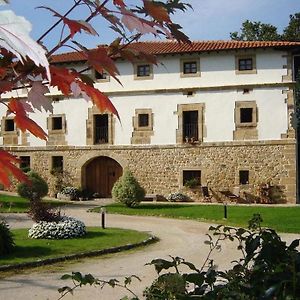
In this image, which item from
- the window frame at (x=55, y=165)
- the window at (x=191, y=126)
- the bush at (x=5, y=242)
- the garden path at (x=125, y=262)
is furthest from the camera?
the window frame at (x=55, y=165)

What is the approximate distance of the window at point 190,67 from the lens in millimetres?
22772

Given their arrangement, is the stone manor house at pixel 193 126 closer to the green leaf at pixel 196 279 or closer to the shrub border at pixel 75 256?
the shrub border at pixel 75 256

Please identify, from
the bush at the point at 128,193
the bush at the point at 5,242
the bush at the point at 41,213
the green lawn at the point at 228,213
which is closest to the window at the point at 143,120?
the bush at the point at 128,193

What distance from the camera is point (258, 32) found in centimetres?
3659

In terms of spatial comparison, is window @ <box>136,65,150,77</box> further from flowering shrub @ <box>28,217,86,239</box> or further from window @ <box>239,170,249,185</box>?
flowering shrub @ <box>28,217,86,239</box>

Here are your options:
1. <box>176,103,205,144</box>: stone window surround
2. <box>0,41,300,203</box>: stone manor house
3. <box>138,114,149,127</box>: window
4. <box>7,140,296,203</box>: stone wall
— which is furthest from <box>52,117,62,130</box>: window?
<box>176,103,205,144</box>: stone window surround

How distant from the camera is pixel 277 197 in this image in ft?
70.3

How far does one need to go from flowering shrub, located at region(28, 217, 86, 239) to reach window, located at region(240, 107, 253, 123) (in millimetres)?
12425

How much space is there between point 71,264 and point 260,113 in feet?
49.5

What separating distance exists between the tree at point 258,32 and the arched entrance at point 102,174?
58.6 feet

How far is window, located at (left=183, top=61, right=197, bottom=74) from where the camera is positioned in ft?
74.7

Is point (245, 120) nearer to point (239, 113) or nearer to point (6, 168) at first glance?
point (239, 113)

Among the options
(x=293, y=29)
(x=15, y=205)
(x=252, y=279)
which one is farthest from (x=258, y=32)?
(x=252, y=279)

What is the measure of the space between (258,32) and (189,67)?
15989 mm
